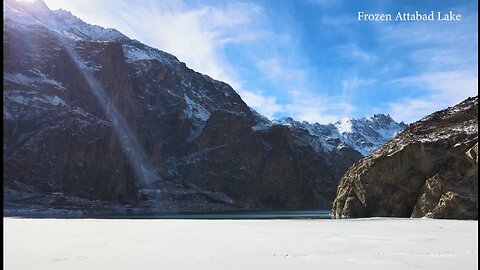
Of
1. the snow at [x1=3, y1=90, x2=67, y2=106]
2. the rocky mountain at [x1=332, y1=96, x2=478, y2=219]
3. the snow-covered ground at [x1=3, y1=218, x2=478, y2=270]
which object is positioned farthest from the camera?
the snow at [x1=3, y1=90, x2=67, y2=106]

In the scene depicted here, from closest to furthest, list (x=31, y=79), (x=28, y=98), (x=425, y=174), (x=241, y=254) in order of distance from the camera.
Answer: (x=241, y=254), (x=425, y=174), (x=28, y=98), (x=31, y=79)

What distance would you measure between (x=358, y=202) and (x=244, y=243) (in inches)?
1559

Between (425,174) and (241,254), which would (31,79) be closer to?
(425,174)

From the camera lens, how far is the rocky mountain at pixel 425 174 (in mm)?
39062

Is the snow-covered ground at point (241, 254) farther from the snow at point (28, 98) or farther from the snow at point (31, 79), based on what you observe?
the snow at point (31, 79)

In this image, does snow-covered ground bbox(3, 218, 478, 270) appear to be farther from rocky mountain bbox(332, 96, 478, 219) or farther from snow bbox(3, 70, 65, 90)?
snow bbox(3, 70, 65, 90)

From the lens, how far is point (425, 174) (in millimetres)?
→ 47156

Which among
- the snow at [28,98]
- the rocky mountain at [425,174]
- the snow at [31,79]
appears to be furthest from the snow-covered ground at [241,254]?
the snow at [31,79]

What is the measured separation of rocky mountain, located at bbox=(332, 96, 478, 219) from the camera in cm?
3906

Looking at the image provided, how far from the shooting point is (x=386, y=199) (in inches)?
1953

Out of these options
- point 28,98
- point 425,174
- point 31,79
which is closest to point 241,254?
point 425,174

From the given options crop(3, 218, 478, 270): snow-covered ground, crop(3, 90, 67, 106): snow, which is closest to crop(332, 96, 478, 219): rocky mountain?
crop(3, 218, 478, 270): snow-covered ground

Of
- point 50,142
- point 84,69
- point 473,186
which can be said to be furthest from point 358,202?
point 84,69

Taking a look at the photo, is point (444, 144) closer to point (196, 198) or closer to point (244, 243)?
point (244, 243)
